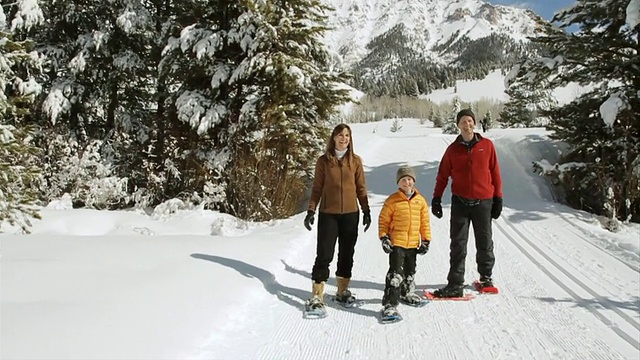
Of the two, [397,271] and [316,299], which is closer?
[397,271]

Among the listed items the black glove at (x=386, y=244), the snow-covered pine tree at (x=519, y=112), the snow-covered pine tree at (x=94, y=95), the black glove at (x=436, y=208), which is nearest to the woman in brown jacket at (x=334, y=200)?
the black glove at (x=386, y=244)

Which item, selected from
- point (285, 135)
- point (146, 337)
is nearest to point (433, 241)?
point (285, 135)

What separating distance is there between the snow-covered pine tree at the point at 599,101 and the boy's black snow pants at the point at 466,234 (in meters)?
5.24

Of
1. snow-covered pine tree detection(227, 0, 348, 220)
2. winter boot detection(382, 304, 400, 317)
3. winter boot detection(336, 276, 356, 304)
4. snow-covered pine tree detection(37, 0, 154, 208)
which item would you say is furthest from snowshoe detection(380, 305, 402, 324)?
snow-covered pine tree detection(37, 0, 154, 208)

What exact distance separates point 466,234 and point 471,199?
406mm

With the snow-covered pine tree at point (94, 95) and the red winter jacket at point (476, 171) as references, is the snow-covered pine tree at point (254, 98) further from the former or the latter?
the red winter jacket at point (476, 171)

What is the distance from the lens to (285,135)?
9.03 meters

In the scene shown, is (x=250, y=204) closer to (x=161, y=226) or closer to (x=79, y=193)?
(x=161, y=226)

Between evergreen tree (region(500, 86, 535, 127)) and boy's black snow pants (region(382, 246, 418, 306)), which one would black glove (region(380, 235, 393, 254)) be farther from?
evergreen tree (region(500, 86, 535, 127))

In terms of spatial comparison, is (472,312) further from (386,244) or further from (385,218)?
(385,218)

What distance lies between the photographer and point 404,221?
4281 millimetres

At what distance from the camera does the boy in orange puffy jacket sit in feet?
13.9

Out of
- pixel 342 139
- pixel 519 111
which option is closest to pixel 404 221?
pixel 342 139

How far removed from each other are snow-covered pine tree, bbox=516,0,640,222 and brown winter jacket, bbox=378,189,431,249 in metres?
6.27
